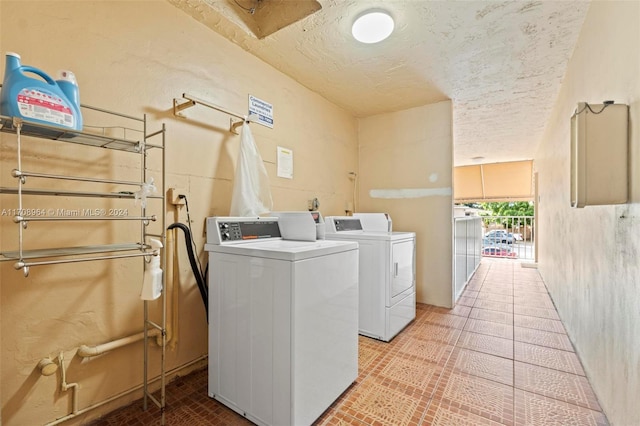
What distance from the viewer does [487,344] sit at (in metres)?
2.31

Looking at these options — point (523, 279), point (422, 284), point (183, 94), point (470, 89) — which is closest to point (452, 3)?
point (470, 89)

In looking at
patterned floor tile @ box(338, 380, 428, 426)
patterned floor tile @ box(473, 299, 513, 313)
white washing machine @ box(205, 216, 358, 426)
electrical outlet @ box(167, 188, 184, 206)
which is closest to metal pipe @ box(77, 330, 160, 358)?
white washing machine @ box(205, 216, 358, 426)

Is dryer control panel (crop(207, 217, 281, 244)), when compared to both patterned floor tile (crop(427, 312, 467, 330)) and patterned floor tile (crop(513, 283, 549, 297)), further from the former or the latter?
patterned floor tile (crop(513, 283, 549, 297))

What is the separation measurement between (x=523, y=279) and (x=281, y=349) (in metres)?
4.77

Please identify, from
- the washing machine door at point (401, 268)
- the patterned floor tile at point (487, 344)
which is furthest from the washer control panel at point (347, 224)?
the patterned floor tile at point (487, 344)

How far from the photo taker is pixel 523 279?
14.9 ft

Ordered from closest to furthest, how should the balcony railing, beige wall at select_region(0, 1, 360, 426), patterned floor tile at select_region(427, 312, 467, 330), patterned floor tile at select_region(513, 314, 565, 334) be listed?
beige wall at select_region(0, 1, 360, 426), patterned floor tile at select_region(513, 314, 565, 334), patterned floor tile at select_region(427, 312, 467, 330), the balcony railing

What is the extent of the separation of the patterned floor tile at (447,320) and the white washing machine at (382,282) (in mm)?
356

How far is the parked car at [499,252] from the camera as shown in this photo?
22.4 ft

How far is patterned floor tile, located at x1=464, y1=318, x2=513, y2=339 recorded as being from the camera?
250 cm

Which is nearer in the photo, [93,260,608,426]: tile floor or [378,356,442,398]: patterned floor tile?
[93,260,608,426]: tile floor

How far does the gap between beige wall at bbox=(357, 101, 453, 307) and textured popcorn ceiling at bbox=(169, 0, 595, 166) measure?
0.74ft

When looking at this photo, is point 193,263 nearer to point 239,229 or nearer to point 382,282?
point 239,229

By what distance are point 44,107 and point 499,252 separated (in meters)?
8.21
